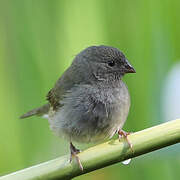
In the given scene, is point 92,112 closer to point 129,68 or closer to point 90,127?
point 90,127

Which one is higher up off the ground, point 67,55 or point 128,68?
point 67,55

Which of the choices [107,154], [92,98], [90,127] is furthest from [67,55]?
[107,154]

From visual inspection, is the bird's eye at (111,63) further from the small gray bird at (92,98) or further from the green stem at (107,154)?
the green stem at (107,154)

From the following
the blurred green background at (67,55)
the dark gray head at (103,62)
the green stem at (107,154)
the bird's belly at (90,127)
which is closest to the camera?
the green stem at (107,154)

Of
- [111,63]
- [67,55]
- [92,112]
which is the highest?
[67,55]

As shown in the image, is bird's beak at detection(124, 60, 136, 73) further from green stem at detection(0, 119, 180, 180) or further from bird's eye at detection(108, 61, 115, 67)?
green stem at detection(0, 119, 180, 180)

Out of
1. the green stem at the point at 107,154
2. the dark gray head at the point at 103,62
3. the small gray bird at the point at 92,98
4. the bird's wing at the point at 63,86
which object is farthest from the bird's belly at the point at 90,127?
the green stem at the point at 107,154
